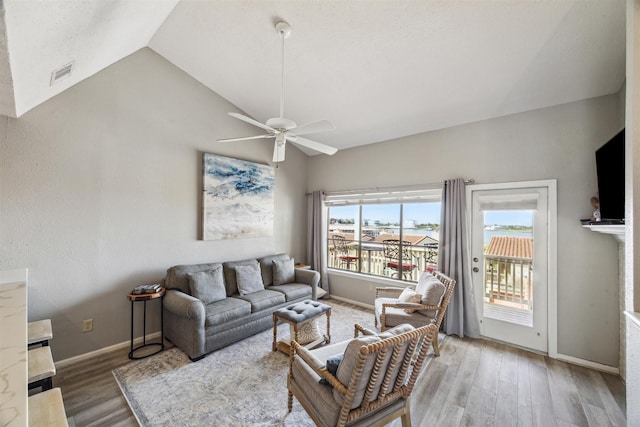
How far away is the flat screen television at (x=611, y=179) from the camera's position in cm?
214

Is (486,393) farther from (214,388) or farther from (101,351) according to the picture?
(101,351)

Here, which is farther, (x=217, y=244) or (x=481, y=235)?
(x=217, y=244)

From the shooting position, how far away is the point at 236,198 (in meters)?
4.09

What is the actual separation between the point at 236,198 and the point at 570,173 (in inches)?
170

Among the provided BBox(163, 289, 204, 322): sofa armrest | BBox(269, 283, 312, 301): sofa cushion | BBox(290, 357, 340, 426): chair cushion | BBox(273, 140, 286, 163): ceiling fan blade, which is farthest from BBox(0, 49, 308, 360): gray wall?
BBox(290, 357, 340, 426): chair cushion

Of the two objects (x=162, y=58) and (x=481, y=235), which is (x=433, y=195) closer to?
(x=481, y=235)

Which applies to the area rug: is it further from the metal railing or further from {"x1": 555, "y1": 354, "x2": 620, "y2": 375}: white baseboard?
{"x1": 555, "y1": 354, "x2": 620, "y2": 375}: white baseboard

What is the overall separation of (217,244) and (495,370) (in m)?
3.81

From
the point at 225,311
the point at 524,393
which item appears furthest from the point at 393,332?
the point at 225,311

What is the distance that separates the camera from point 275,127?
234 centimetres

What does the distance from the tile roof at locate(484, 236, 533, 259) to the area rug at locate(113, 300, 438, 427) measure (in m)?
2.91

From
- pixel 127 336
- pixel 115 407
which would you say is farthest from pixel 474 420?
pixel 127 336

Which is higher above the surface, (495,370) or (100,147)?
(100,147)

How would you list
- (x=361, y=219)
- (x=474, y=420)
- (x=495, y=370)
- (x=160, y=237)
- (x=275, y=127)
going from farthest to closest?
(x=361, y=219) < (x=160, y=237) < (x=495, y=370) < (x=275, y=127) < (x=474, y=420)
